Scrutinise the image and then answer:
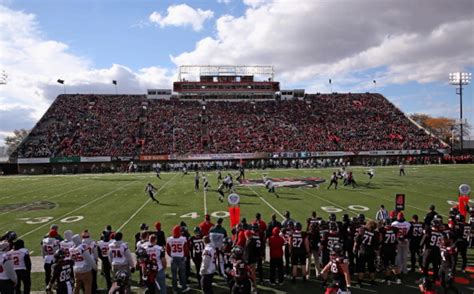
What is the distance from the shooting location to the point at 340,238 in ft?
29.2

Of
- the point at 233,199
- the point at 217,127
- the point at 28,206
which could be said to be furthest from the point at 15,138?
the point at 233,199

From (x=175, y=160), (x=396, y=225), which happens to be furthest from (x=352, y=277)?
(x=175, y=160)

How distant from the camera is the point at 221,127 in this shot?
56844 mm

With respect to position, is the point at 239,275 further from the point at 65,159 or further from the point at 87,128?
the point at 87,128

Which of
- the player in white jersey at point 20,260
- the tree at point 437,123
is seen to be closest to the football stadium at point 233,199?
the player in white jersey at point 20,260

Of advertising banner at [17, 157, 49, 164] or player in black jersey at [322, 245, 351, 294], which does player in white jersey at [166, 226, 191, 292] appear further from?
advertising banner at [17, 157, 49, 164]

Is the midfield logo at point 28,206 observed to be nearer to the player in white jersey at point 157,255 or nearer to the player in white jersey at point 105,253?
the player in white jersey at point 105,253

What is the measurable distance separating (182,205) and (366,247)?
40.8ft

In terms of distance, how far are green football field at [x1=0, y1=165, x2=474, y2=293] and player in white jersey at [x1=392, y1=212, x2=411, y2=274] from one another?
1.23 feet

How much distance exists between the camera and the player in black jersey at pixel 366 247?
860 centimetres

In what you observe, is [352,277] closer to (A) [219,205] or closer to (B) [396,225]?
(B) [396,225]

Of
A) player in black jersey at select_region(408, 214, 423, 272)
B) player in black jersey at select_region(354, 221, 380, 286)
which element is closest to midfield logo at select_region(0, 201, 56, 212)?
player in black jersey at select_region(354, 221, 380, 286)

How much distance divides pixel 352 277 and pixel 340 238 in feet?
4.13

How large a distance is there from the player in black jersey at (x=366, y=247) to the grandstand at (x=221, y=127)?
40890 mm
